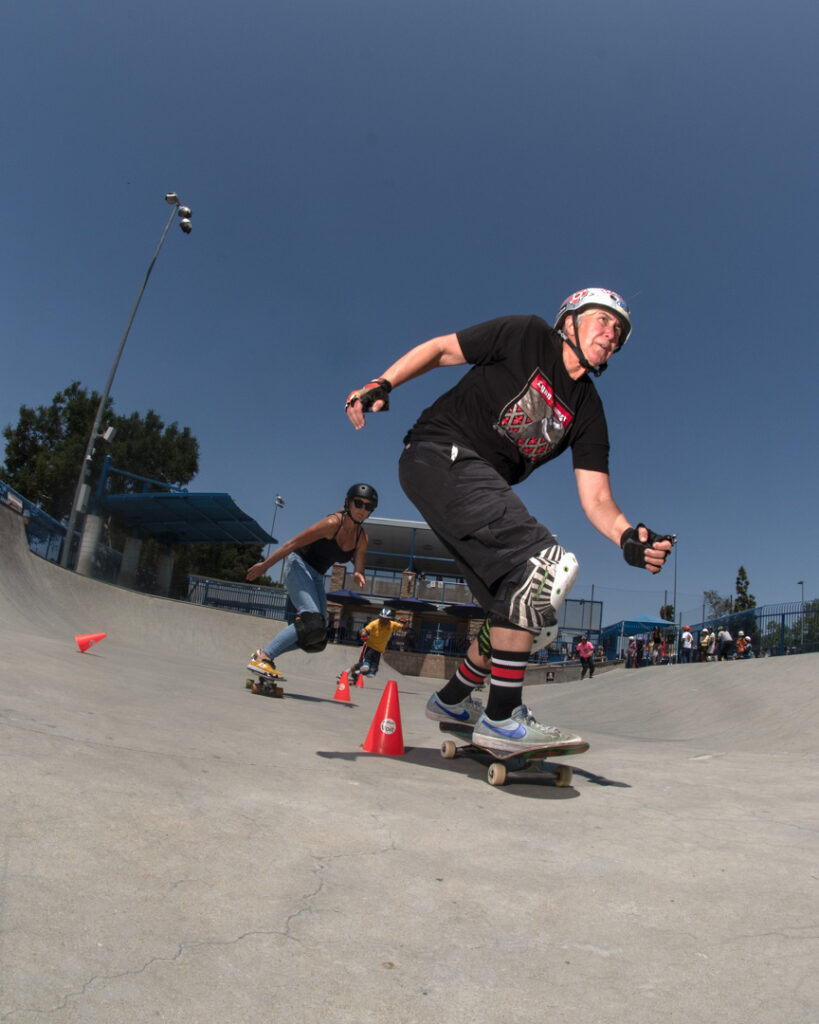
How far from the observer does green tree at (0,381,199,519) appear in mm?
38216

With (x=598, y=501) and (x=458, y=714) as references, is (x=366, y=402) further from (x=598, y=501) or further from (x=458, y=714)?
(x=458, y=714)

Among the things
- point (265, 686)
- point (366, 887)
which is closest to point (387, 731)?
point (366, 887)

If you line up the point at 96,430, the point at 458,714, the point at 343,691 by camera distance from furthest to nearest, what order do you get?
the point at 96,430
the point at 343,691
the point at 458,714

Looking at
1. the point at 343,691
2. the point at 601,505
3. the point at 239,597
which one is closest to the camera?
the point at 601,505

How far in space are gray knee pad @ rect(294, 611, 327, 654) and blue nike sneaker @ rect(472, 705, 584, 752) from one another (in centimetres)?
313

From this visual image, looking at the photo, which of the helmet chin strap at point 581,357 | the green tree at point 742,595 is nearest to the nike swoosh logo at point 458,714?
the helmet chin strap at point 581,357

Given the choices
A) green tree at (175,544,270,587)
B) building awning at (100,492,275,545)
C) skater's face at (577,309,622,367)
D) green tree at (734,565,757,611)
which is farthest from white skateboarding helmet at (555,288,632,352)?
green tree at (734,565,757,611)

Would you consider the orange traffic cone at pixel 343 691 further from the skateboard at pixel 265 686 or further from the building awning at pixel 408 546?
the building awning at pixel 408 546

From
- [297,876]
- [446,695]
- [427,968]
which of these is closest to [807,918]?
[427,968]

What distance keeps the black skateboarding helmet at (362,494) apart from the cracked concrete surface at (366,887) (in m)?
3.19

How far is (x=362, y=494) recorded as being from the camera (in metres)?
5.84

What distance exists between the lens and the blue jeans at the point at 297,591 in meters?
5.84

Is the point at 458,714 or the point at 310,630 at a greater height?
the point at 310,630

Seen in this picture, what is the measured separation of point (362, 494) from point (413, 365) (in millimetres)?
2842
